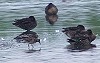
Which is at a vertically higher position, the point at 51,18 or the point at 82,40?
the point at 51,18

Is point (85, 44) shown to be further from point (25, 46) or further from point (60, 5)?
point (60, 5)

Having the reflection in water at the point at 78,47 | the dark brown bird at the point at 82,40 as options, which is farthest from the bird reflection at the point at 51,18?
the reflection in water at the point at 78,47

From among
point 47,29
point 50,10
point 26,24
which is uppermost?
point 50,10

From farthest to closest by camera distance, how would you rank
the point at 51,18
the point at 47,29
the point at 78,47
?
the point at 51,18, the point at 47,29, the point at 78,47

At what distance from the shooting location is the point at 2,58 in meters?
13.7

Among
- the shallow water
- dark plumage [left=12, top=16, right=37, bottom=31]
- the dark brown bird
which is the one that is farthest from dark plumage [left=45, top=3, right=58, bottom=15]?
the dark brown bird

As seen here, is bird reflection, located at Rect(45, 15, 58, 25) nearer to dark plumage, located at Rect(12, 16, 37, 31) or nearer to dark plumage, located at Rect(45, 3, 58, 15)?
dark plumage, located at Rect(45, 3, 58, 15)

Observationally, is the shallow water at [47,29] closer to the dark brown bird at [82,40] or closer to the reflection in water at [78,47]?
the reflection in water at [78,47]

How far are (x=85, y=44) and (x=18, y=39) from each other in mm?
2914

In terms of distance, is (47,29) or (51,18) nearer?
(47,29)

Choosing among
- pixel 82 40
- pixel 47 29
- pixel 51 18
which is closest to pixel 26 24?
pixel 47 29

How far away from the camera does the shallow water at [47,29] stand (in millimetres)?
13672

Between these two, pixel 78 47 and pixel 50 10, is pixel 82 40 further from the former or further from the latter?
pixel 50 10

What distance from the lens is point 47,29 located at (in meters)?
19.1
